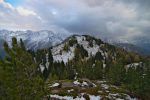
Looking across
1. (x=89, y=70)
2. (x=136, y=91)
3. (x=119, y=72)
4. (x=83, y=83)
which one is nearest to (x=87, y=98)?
(x=136, y=91)

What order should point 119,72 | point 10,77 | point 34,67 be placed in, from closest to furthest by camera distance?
point 10,77 < point 34,67 < point 119,72

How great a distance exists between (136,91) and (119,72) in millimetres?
25951

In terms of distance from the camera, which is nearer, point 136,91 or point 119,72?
point 136,91

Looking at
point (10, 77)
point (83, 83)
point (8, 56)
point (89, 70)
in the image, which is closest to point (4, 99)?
point (10, 77)

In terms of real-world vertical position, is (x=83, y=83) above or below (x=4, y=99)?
below

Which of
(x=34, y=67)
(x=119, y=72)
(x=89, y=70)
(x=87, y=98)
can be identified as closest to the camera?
(x=34, y=67)

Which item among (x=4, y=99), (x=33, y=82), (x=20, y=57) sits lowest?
(x=4, y=99)

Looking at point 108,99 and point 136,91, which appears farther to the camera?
point 136,91

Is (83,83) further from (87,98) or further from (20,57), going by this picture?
(20,57)

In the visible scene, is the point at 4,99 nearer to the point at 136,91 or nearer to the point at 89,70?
the point at 136,91

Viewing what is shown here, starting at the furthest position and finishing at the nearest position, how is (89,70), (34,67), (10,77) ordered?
(89,70)
(34,67)
(10,77)

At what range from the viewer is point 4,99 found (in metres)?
32.4

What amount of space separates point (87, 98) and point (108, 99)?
5.35 meters

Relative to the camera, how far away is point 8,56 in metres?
31.8
